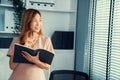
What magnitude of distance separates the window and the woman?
994mm

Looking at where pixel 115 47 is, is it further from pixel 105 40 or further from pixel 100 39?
pixel 100 39

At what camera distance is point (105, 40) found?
290 centimetres

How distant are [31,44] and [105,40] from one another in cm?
124

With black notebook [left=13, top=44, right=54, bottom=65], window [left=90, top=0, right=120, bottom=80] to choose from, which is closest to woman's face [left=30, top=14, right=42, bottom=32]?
black notebook [left=13, top=44, right=54, bottom=65]

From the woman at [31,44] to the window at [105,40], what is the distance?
99 centimetres

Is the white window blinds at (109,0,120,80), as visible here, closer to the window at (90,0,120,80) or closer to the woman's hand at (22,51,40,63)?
the window at (90,0,120,80)

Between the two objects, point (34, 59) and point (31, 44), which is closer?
point (34, 59)

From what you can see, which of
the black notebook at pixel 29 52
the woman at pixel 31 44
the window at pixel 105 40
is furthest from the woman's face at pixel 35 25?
the window at pixel 105 40

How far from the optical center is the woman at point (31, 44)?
6.15ft

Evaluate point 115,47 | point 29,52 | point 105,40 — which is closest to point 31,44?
point 29,52

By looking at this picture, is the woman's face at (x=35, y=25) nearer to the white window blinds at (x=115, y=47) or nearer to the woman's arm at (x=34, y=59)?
the woman's arm at (x=34, y=59)

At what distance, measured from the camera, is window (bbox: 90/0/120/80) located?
2652 mm

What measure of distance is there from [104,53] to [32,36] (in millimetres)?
1255

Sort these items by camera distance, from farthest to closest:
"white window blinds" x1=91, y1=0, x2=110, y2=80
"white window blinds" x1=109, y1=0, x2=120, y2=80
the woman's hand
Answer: "white window blinds" x1=91, y1=0, x2=110, y2=80, "white window blinds" x1=109, y1=0, x2=120, y2=80, the woman's hand
